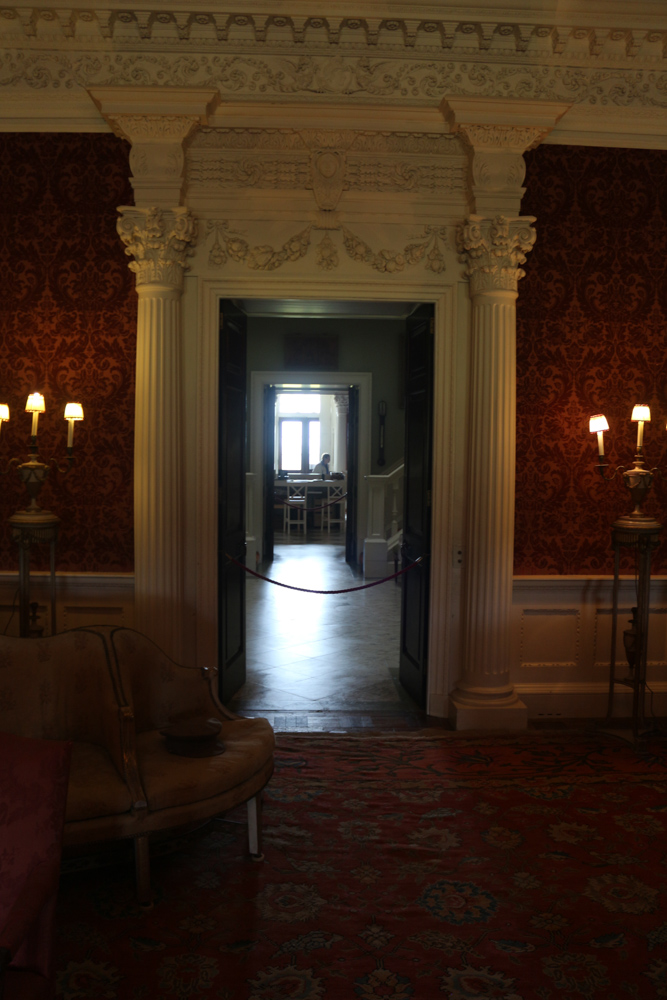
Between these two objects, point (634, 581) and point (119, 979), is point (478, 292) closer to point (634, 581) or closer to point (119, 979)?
point (634, 581)

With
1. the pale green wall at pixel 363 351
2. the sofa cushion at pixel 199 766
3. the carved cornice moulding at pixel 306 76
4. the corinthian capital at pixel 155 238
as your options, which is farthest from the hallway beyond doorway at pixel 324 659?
the carved cornice moulding at pixel 306 76

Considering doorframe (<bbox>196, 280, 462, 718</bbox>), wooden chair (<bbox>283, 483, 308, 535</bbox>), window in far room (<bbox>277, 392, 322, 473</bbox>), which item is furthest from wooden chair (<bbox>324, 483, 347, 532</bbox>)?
doorframe (<bbox>196, 280, 462, 718</bbox>)

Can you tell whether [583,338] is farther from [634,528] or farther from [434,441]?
[634,528]

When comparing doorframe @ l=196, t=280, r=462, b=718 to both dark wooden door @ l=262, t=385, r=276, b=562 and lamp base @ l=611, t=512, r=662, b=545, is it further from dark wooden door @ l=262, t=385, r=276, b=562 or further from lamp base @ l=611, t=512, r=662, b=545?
dark wooden door @ l=262, t=385, r=276, b=562

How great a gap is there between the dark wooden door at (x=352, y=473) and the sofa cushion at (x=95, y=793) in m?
7.76

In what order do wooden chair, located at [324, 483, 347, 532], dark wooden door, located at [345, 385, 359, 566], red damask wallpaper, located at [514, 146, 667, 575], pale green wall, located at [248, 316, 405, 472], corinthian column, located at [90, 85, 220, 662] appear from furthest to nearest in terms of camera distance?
wooden chair, located at [324, 483, 347, 532]
pale green wall, located at [248, 316, 405, 472]
dark wooden door, located at [345, 385, 359, 566]
red damask wallpaper, located at [514, 146, 667, 575]
corinthian column, located at [90, 85, 220, 662]

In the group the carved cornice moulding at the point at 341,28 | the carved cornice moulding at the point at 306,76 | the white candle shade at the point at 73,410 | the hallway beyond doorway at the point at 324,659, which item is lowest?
the hallway beyond doorway at the point at 324,659

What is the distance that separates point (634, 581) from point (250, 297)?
2.99 m

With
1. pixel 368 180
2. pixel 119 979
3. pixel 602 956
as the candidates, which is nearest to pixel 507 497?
pixel 368 180

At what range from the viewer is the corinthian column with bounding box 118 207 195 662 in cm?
448

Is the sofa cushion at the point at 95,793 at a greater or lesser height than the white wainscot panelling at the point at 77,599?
lesser

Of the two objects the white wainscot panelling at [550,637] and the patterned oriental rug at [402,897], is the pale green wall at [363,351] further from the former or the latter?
the patterned oriental rug at [402,897]

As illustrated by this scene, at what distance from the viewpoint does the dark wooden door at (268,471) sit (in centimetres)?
1107

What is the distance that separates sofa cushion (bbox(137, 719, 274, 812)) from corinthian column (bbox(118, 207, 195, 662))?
4.20 feet
